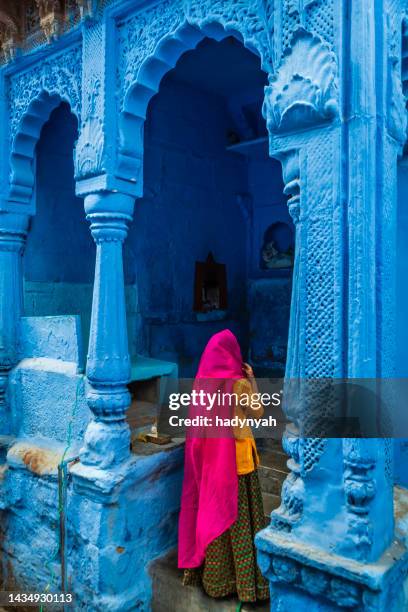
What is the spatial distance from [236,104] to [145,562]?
481 cm

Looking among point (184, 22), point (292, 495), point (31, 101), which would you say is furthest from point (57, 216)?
point (292, 495)

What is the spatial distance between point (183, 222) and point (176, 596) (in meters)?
3.64

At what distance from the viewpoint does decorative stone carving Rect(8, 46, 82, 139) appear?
3.85 meters

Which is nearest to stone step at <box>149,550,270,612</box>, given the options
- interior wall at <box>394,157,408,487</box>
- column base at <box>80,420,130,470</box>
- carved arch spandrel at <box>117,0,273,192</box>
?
column base at <box>80,420,130,470</box>

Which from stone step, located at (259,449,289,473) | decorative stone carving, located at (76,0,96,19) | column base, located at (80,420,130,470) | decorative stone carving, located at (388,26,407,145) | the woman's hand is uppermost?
decorative stone carving, located at (76,0,96,19)

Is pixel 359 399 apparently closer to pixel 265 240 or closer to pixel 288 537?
pixel 288 537

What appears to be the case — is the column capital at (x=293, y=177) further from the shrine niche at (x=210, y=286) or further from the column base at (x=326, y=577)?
the shrine niche at (x=210, y=286)

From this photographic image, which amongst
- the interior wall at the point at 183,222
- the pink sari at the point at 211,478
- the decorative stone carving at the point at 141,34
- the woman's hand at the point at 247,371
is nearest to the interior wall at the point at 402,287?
the woman's hand at the point at 247,371

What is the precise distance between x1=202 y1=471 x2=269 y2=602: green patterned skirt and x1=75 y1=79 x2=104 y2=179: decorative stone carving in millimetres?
2208

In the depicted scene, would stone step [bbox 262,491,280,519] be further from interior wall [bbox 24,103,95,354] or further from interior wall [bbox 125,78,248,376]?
interior wall [bbox 24,103,95,354]

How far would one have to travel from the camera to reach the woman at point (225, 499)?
311cm

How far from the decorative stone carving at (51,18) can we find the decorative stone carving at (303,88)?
214 centimetres

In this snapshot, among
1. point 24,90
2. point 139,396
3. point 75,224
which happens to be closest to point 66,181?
point 75,224

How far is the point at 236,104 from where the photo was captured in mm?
6125
